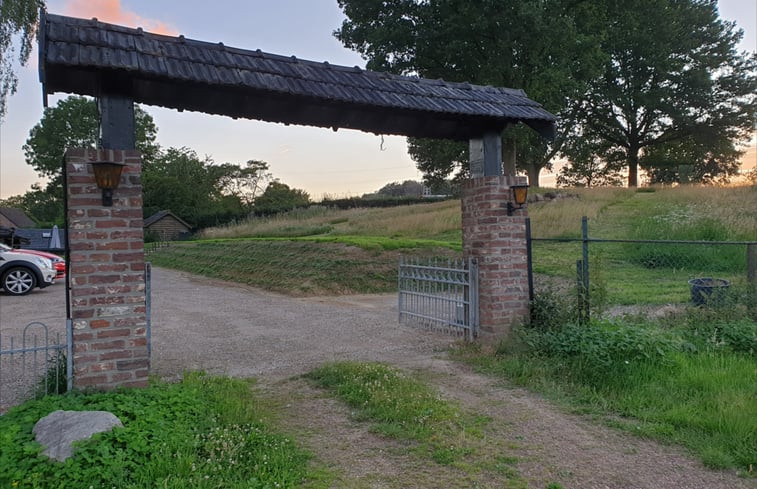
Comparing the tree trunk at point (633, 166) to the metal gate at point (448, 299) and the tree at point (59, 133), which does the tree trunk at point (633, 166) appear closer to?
the metal gate at point (448, 299)

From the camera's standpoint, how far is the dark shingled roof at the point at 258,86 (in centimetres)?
419

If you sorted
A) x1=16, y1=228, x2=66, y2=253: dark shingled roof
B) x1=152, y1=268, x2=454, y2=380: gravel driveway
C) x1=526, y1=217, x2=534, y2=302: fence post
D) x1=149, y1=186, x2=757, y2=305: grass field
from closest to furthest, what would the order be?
x1=152, y1=268, x2=454, y2=380: gravel driveway < x1=526, y1=217, x2=534, y2=302: fence post < x1=149, y1=186, x2=757, y2=305: grass field < x1=16, y1=228, x2=66, y2=253: dark shingled roof

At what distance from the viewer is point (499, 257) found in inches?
246

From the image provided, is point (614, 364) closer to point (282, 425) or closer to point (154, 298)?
point (282, 425)

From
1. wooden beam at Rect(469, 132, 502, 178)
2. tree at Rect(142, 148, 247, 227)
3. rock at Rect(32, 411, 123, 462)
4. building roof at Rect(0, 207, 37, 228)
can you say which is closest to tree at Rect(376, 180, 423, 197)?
tree at Rect(142, 148, 247, 227)

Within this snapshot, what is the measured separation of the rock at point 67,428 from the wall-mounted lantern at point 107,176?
1.73 metres

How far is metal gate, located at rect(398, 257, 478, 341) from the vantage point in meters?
6.54

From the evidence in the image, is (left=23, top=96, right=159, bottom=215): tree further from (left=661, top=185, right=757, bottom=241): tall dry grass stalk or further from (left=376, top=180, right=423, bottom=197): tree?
(left=661, top=185, right=757, bottom=241): tall dry grass stalk

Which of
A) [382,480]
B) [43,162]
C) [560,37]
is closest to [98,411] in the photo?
[382,480]

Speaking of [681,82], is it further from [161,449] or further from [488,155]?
[161,449]

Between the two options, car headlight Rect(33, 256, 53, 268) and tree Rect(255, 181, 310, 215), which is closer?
car headlight Rect(33, 256, 53, 268)

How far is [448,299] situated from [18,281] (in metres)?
11.6

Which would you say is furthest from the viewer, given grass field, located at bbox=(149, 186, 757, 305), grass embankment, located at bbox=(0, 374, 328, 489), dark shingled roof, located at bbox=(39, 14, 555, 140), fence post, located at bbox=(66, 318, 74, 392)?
grass field, located at bbox=(149, 186, 757, 305)

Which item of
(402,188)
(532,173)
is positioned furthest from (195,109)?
(402,188)
